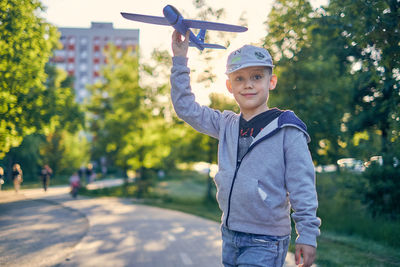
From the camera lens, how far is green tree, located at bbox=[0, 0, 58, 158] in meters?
5.73

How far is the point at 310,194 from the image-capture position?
243 cm

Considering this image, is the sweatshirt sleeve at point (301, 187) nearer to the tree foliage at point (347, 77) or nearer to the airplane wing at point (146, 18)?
the airplane wing at point (146, 18)

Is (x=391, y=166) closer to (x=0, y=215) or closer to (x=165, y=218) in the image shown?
(x=165, y=218)

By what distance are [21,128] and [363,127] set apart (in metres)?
7.83

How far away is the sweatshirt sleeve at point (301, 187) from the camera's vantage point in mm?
2387

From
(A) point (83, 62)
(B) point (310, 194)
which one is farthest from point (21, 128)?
(A) point (83, 62)

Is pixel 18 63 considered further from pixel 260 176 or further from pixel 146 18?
pixel 260 176

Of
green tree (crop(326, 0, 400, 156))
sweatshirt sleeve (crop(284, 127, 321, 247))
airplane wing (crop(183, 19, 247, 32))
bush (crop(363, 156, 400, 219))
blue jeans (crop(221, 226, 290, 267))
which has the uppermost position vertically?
green tree (crop(326, 0, 400, 156))

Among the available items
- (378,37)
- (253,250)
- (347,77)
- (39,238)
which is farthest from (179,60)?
(39,238)

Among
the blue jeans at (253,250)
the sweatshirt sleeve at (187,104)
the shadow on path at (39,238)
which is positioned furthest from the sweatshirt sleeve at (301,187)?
the shadow on path at (39,238)

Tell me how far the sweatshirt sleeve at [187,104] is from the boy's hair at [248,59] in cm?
32

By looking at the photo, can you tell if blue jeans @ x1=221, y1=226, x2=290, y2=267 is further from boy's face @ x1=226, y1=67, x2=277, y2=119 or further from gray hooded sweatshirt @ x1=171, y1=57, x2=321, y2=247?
boy's face @ x1=226, y1=67, x2=277, y2=119

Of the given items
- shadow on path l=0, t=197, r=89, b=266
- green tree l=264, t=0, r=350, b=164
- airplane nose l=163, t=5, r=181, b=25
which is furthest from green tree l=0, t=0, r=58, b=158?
airplane nose l=163, t=5, r=181, b=25

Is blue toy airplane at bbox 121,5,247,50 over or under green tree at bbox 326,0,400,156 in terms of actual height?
under
